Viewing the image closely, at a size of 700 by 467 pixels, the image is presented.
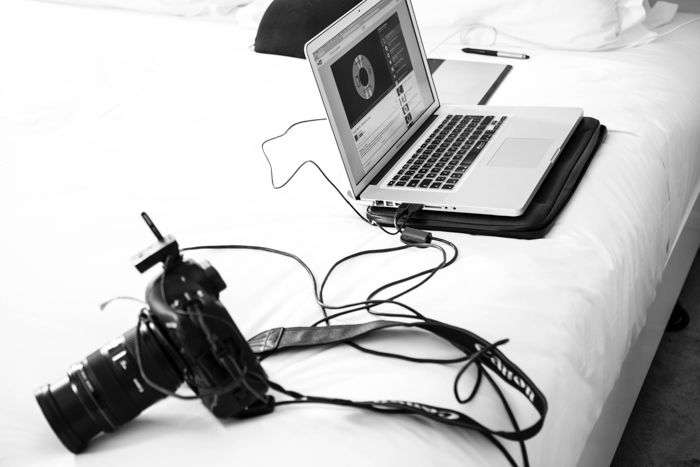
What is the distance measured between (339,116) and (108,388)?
542 millimetres

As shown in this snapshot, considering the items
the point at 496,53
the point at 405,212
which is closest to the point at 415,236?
the point at 405,212

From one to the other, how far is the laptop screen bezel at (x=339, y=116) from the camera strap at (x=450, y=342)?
11.9 inches

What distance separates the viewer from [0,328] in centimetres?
101

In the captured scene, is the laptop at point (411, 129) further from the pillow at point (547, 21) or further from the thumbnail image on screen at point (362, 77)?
the pillow at point (547, 21)

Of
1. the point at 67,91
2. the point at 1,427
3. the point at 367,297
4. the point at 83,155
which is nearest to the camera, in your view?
the point at 1,427

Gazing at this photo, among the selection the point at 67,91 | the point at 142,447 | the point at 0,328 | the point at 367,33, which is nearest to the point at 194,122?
the point at 67,91

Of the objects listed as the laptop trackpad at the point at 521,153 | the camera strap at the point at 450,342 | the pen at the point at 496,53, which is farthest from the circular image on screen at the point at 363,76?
the pen at the point at 496,53

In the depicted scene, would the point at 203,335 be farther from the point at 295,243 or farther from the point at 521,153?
the point at 521,153

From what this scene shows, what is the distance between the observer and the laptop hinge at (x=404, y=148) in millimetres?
1186

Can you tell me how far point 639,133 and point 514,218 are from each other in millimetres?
382

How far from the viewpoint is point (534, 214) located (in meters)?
1.06

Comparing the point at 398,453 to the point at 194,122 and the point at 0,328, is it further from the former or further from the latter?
the point at 194,122

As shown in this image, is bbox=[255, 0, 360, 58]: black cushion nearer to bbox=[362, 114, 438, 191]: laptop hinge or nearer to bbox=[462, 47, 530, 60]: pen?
bbox=[462, 47, 530, 60]: pen

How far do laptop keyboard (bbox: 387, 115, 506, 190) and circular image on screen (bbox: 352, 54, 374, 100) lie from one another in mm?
130
